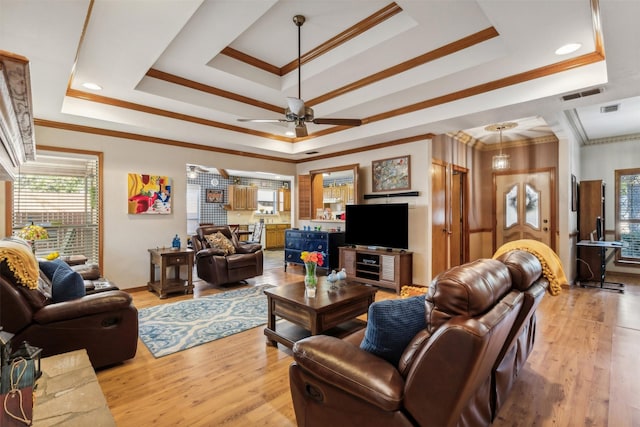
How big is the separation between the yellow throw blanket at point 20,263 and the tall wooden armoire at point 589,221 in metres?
7.64

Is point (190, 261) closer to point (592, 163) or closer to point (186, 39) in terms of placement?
point (186, 39)

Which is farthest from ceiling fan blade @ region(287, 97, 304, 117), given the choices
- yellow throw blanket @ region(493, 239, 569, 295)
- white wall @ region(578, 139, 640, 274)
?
white wall @ region(578, 139, 640, 274)

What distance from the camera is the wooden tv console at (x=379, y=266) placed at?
4832 millimetres

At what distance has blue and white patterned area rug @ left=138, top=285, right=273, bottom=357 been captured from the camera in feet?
9.76

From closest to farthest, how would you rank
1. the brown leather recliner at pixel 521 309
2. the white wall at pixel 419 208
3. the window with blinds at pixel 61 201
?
1. the brown leather recliner at pixel 521 309
2. the window with blinds at pixel 61 201
3. the white wall at pixel 419 208

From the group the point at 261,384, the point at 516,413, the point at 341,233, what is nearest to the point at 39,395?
the point at 261,384

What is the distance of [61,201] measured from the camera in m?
4.37

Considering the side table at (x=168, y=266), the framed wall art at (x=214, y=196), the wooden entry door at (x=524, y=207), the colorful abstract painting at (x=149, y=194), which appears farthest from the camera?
the framed wall art at (x=214, y=196)

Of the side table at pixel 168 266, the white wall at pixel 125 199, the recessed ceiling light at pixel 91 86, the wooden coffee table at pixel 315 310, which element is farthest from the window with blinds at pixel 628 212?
the recessed ceiling light at pixel 91 86

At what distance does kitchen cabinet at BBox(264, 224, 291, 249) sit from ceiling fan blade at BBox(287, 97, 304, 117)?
24.3 ft

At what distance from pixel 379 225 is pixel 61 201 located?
477cm

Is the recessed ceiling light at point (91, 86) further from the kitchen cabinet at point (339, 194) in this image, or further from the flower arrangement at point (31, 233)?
the kitchen cabinet at point (339, 194)

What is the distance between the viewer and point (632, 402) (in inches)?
80.5

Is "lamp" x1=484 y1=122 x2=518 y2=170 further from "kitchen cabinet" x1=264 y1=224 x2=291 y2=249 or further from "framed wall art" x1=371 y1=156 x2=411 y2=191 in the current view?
"kitchen cabinet" x1=264 y1=224 x2=291 y2=249
